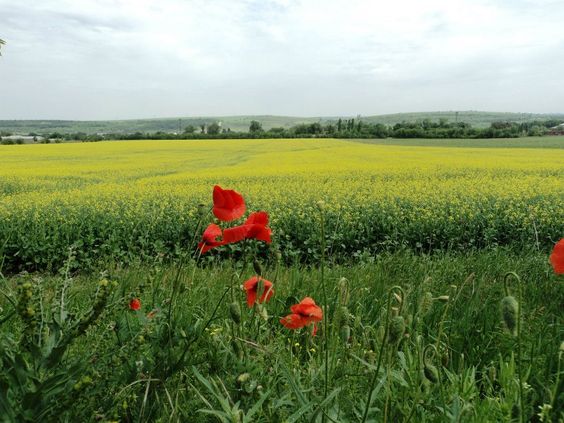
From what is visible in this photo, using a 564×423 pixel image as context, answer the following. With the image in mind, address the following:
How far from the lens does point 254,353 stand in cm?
191

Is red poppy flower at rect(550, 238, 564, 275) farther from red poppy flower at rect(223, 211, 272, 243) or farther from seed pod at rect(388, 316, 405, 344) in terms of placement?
red poppy flower at rect(223, 211, 272, 243)

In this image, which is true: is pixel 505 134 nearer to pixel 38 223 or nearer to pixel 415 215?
pixel 415 215

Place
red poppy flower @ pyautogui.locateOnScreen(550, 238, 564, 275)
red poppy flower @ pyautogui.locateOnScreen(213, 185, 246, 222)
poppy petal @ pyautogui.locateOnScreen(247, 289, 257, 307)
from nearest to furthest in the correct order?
1. red poppy flower @ pyautogui.locateOnScreen(550, 238, 564, 275)
2. red poppy flower @ pyautogui.locateOnScreen(213, 185, 246, 222)
3. poppy petal @ pyautogui.locateOnScreen(247, 289, 257, 307)

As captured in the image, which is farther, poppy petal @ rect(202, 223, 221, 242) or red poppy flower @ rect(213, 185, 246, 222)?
poppy petal @ rect(202, 223, 221, 242)

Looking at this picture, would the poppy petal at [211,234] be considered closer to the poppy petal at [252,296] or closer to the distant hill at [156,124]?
the poppy petal at [252,296]

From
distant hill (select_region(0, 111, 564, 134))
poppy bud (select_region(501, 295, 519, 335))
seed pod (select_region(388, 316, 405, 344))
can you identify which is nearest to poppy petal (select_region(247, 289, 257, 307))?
seed pod (select_region(388, 316, 405, 344))

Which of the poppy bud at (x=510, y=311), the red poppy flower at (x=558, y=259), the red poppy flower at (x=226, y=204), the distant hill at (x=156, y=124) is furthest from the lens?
the distant hill at (x=156, y=124)

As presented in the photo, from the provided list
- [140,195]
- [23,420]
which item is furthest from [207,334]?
[140,195]

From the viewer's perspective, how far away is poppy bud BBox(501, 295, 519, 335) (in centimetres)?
93

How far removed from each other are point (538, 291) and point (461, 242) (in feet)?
10.8

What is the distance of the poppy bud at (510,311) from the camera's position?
36.6 inches

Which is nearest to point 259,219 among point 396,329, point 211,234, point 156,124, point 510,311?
point 211,234

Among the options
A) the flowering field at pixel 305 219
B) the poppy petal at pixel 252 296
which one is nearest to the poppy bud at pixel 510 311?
the poppy petal at pixel 252 296

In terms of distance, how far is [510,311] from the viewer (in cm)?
93
